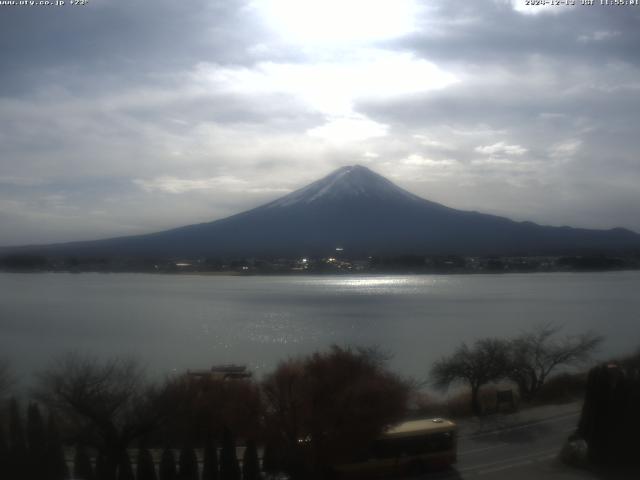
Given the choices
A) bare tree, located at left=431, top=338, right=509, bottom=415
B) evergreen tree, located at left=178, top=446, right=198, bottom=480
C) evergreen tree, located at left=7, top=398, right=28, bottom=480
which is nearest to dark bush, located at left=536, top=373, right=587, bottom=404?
bare tree, located at left=431, top=338, right=509, bottom=415

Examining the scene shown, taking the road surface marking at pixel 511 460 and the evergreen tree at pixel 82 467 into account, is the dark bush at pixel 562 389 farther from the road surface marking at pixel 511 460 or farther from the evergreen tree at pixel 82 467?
the evergreen tree at pixel 82 467

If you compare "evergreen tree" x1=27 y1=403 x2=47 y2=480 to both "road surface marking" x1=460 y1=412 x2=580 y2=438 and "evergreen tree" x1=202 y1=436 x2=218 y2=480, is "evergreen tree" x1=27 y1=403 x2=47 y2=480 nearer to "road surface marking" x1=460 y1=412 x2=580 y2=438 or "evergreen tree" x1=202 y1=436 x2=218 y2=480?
"evergreen tree" x1=202 y1=436 x2=218 y2=480

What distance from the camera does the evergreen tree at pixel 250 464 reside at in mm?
3807

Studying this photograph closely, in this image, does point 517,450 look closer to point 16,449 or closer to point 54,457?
point 54,457

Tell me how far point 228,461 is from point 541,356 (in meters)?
4.75

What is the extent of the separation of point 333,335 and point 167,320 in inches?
145

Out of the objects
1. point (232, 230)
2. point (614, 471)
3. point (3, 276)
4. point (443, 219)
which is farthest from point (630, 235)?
point (614, 471)

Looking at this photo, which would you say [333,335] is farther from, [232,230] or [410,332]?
[232,230]

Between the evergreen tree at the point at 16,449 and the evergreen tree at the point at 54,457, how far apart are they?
111 mm

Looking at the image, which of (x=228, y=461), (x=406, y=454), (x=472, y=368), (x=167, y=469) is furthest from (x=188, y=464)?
(x=472, y=368)

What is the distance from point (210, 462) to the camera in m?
3.73

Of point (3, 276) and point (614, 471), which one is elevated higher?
point (3, 276)

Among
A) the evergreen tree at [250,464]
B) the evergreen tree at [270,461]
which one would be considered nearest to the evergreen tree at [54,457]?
the evergreen tree at [250,464]

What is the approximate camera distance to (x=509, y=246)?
31.3 meters
